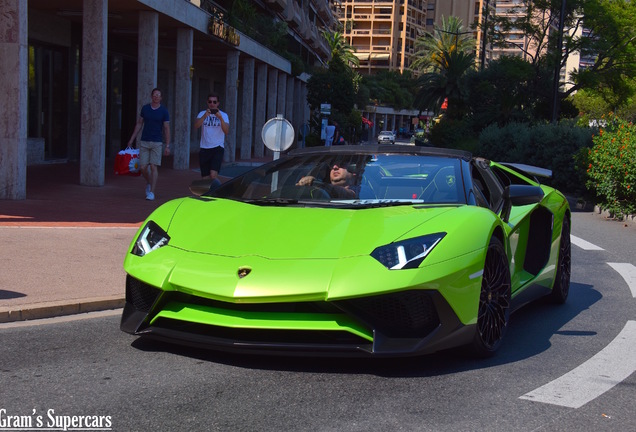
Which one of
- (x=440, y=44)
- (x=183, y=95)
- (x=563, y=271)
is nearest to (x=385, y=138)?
(x=440, y=44)

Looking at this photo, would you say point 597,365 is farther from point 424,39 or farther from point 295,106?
point 424,39

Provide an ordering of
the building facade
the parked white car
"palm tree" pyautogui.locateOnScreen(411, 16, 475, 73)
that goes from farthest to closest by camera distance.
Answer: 1. "palm tree" pyautogui.locateOnScreen(411, 16, 475, 73)
2. the parked white car
3. the building facade

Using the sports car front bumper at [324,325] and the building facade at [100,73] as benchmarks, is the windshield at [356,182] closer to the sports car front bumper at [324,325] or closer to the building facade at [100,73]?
the sports car front bumper at [324,325]

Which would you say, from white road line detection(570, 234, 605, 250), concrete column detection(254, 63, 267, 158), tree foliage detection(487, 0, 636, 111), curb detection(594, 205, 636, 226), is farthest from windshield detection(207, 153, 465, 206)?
tree foliage detection(487, 0, 636, 111)

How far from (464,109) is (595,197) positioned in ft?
A: 161

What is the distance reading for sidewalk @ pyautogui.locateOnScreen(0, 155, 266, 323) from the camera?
6629 millimetres

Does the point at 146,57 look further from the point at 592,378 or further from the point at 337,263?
the point at 592,378

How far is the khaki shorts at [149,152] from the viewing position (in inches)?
577

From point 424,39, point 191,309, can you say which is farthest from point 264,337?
point 424,39

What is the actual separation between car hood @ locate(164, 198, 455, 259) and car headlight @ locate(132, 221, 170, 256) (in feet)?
0.18

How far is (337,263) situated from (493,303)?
3.95 ft

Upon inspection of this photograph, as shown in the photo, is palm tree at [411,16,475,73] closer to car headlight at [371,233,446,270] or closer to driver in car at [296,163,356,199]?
driver in car at [296,163,356,199]

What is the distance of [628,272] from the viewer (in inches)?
386

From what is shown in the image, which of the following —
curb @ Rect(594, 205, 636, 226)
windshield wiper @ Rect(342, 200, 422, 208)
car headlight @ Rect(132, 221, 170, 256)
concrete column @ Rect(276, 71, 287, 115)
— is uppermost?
concrete column @ Rect(276, 71, 287, 115)
